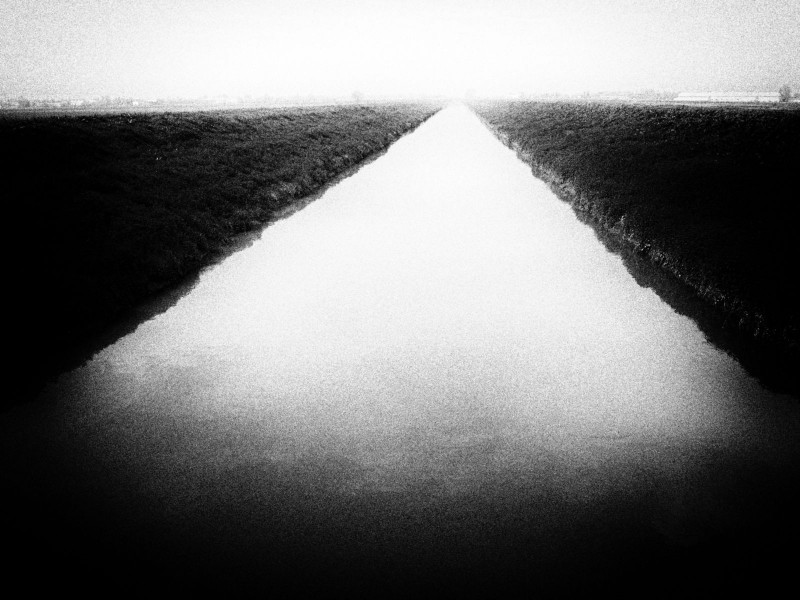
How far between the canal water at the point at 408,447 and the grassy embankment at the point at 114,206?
1026 millimetres

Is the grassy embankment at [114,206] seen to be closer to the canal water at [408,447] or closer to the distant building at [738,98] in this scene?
the canal water at [408,447]

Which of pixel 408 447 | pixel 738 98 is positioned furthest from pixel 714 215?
pixel 738 98

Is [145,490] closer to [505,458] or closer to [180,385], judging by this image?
[180,385]

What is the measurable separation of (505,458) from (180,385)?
452 cm

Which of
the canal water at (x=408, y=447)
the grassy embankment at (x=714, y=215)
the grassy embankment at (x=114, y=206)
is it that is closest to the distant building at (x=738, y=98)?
the grassy embankment at (x=714, y=215)

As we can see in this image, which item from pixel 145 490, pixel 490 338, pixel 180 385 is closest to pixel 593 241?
pixel 490 338

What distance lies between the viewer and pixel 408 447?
16.2 ft

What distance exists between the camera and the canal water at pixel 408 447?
3791 millimetres

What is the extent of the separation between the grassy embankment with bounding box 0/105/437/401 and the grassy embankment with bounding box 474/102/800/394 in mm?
10677

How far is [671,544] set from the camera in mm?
3852

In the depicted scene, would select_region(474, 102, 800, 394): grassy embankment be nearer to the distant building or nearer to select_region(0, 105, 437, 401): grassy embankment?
select_region(0, 105, 437, 401): grassy embankment

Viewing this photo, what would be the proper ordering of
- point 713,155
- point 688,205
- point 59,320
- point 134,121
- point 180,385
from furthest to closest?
1. point 134,121
2. point 713,155
3. point 688,205
4. point 59,320
5. point 180,385

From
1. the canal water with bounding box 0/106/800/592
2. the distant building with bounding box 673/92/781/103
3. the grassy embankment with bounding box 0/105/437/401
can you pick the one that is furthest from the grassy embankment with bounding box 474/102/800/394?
the distant building with bounding box 673/92/781/103

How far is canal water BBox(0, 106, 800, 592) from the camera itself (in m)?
3.79
